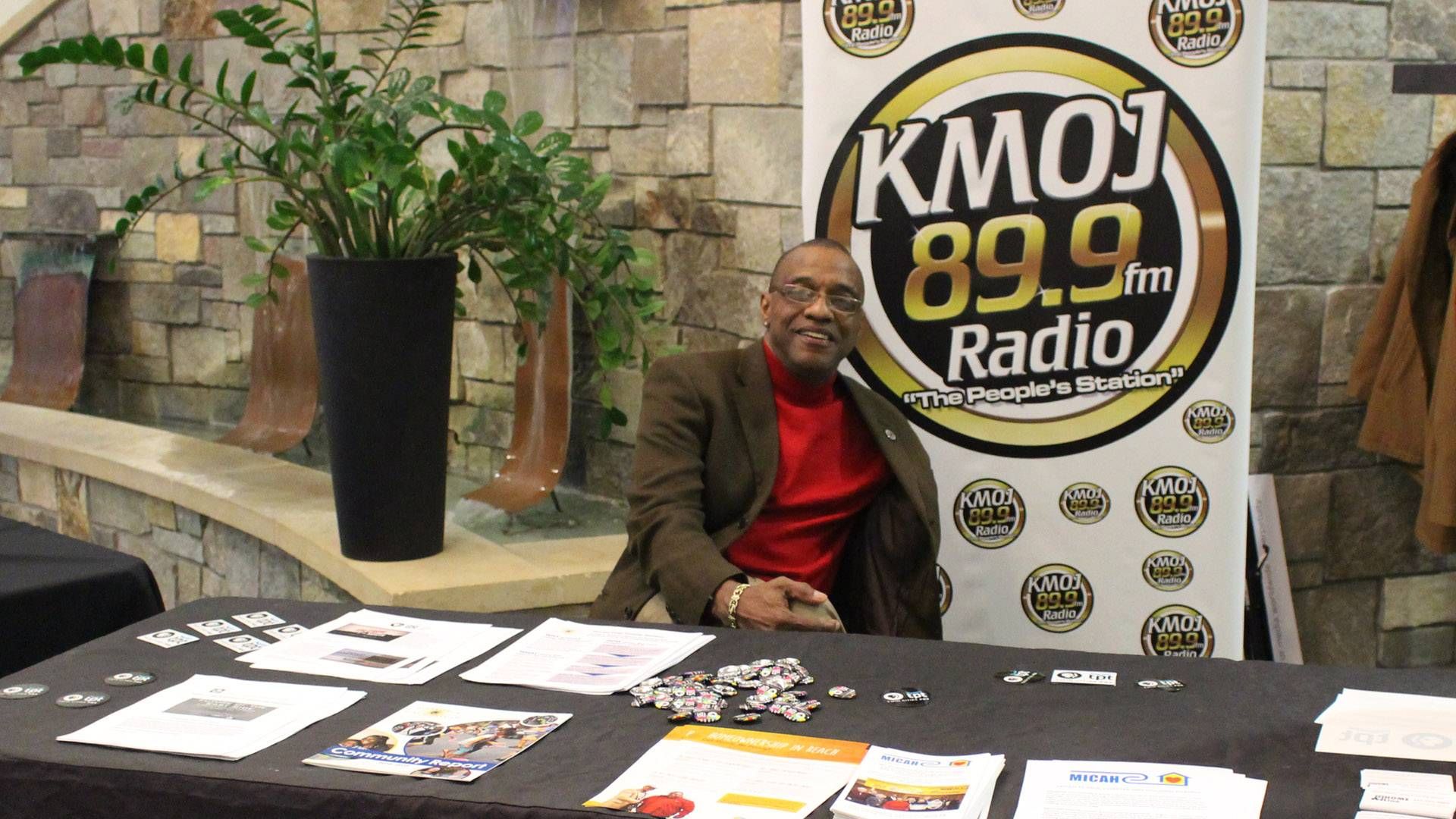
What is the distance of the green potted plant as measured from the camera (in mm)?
2914

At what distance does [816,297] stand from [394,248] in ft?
3.27

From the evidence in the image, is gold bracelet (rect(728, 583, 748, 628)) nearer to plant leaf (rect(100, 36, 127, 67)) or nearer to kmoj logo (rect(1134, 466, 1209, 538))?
kmoj logo (rect(1134, 466, 1209, 538))

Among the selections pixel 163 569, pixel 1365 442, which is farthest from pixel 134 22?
pixel 1365 442

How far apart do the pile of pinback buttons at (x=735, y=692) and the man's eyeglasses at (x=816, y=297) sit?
96cm

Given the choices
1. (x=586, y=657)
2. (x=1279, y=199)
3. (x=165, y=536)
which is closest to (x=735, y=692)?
(x=586, y=657)

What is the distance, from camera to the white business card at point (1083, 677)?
65.9 inches

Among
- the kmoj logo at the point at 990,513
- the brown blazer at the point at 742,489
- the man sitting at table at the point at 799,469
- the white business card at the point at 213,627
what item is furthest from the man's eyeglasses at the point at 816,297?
the white business card at the point at 213,627

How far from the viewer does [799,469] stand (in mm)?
2619

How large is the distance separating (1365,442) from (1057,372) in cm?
94

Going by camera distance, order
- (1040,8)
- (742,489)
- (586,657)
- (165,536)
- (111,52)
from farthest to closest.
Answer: (165,536), (111,52), (1040,8), (742,489), (586,657)

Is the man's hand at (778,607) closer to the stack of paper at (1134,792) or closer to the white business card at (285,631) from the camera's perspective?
the white business card at (285,631)

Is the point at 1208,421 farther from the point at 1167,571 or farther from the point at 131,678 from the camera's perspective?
the point at 131,678

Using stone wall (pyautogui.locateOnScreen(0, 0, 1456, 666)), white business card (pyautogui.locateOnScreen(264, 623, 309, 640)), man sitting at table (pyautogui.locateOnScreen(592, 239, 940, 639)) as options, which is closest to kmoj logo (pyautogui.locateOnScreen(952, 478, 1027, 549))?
man sitting at table (pyautogui.locateOnScreen(592, 239, 940, 639))

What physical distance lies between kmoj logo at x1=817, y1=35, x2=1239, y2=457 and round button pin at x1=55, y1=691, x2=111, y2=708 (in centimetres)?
156
